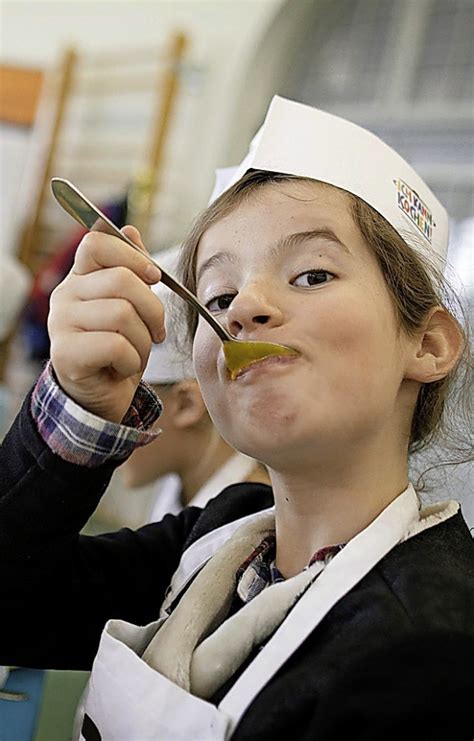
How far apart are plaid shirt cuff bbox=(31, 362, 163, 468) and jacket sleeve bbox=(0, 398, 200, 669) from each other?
0.01 meters

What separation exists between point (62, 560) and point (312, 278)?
1.05ft

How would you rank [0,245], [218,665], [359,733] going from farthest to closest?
[0,245] < [218,665] < [359,733]

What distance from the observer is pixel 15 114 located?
3441 mm

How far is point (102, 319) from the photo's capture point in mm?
609

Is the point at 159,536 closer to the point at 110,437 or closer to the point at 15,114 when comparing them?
the point at 110,437

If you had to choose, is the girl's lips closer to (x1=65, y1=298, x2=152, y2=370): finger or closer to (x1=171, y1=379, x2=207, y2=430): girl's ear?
(x1=65, y1=298, x2=152, y2=370): finger

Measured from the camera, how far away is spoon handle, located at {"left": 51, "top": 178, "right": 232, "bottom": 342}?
1.90 feet

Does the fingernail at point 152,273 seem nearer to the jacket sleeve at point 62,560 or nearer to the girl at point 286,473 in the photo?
the girl at point 286,473

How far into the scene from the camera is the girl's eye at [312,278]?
647mm

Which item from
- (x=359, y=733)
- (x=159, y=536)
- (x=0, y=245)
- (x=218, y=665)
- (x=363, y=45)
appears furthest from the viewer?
(x=0, y=245)

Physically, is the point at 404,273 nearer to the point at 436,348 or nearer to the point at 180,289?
the point at 436,348

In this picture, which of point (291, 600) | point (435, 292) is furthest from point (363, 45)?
point (291, 600)

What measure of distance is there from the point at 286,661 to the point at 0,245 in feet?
10.1

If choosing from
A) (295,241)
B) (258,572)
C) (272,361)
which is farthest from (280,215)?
(258,572)
